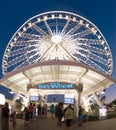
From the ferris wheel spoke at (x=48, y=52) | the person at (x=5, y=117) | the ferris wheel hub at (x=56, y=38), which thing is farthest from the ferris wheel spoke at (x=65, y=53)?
the person at (x=5, y=117)

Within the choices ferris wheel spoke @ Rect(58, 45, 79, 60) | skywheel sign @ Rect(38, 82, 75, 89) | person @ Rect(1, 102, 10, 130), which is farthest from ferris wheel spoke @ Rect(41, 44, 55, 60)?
person @ Rect(1, 102, 10, 130)

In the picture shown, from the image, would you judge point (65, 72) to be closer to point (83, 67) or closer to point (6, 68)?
point (83, 67)

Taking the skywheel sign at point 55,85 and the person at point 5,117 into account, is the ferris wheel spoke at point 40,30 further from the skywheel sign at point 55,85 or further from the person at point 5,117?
the person at point 5,117

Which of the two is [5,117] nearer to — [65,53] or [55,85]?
[55,85]

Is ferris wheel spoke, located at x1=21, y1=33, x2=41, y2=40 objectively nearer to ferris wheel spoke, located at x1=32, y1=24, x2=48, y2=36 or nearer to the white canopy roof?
ferris wheel spoke, located at x1=32, y1=24, x2=48, y2=36

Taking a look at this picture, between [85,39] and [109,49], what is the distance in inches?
128

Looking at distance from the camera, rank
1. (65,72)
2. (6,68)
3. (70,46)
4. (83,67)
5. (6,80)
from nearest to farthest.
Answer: (83,67) → (6,80) → (65,72) → (70,46) → (6,68)

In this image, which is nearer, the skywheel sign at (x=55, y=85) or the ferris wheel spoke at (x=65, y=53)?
the skywheel sign at (x=55, y=85)

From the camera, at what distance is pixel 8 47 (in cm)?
4469

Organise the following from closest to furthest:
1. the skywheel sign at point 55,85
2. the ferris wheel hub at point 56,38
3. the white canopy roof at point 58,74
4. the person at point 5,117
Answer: the person at point 5,117 < the white canopy roof at point 58,74 < the skywheel sign at point 55,85 < the ferris wheel hub at point 56,38

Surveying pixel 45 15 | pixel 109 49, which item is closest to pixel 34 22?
pixel 45 15

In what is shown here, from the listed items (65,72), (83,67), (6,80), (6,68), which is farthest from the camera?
(6,68)

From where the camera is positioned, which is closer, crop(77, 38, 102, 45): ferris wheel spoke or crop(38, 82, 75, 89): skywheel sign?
crop(38, 82, 75, 89): skywheel sign

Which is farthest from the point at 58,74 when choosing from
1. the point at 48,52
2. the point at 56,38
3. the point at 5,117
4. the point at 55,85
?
the point at 5,117
